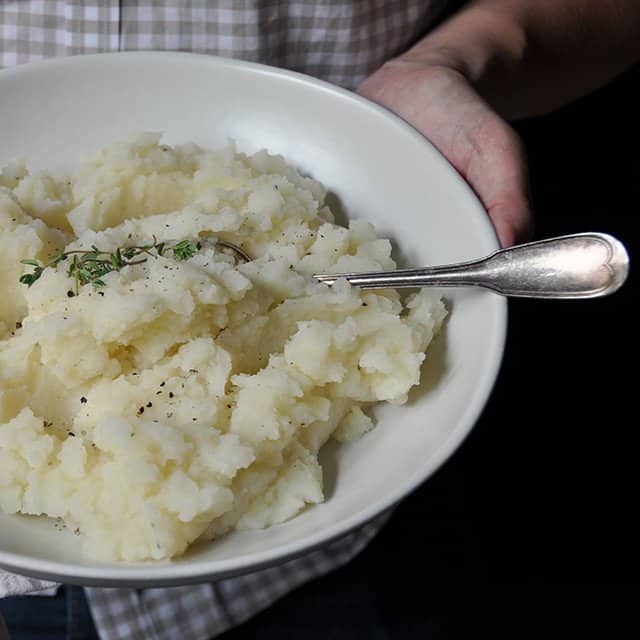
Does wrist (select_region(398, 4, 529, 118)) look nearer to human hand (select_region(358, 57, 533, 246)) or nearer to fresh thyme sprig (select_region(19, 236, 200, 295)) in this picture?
human hand (select_region(358, 57, 533, 246))

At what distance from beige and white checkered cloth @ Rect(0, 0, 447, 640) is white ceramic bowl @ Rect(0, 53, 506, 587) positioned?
0.14 m

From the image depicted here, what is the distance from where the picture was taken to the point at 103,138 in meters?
2.10

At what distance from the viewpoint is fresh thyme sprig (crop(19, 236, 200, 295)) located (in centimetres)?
164

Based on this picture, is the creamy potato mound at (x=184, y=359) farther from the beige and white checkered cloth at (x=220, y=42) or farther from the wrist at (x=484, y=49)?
the wrist at (x=484, y=49)

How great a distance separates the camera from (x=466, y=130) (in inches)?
76.1

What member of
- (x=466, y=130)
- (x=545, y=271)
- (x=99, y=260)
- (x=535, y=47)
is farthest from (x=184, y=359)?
(x=535, y=47)

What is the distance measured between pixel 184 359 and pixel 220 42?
992 millimetres

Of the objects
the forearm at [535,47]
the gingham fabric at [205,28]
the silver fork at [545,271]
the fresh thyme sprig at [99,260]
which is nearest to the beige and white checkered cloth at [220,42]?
the gingham fabric at [205,28]

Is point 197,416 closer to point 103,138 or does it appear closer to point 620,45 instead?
point 103,138

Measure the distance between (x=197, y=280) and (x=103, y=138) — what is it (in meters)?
0.71

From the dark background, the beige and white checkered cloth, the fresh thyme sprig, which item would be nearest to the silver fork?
the fresh thyme sprig

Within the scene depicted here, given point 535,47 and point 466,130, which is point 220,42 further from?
point 535,47

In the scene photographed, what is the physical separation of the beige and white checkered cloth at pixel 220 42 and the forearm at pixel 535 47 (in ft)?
0.40

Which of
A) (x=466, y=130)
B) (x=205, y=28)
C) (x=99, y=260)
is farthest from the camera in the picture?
(x=205, y=28)
